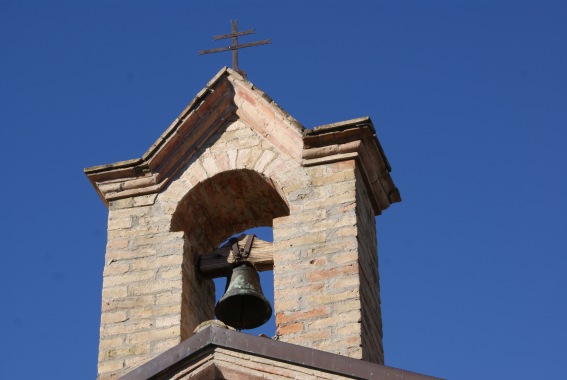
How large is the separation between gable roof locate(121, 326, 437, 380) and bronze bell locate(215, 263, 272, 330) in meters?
1.83

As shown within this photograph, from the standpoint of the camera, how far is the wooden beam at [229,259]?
Result: 1352cm

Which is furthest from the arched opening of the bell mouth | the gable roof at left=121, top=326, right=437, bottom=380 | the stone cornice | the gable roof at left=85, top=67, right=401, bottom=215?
the gable roof at left=121, top=326, right=437, bottom=380

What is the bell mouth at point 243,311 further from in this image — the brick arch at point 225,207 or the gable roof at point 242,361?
Result: the gable roof at point 242,361

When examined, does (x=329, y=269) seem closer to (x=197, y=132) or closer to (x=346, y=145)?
(x=346, y=145)

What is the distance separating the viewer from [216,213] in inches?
551

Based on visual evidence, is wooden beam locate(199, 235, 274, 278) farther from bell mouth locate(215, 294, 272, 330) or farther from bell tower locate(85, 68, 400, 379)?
bell mouth locate(215, 294, 272, 330)

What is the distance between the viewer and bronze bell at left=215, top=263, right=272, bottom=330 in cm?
1334

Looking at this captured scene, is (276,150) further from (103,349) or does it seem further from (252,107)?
(103,349)

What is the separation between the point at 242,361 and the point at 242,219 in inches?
113

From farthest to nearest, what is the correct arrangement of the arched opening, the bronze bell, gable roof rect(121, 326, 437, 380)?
1. the arched opening
2. the bronze bell
3. gable roof rect(121, 326, 437, 380)

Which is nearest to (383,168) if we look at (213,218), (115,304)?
(213,218)

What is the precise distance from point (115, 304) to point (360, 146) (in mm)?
2117

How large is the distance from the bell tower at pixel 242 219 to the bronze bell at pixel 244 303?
0.18 m

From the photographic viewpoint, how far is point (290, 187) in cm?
1351
